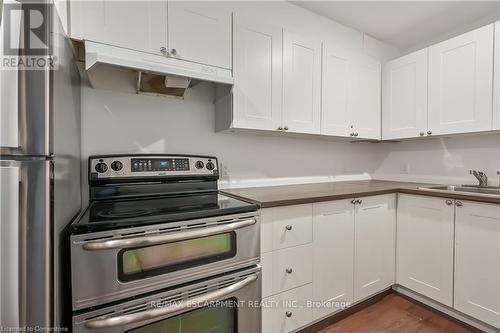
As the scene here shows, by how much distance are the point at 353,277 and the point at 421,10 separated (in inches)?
93.9

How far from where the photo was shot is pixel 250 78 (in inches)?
64.8

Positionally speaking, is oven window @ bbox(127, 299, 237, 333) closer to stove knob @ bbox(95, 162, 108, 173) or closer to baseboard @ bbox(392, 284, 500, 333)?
stove knob @ bbox(95, 162, 108, 173)

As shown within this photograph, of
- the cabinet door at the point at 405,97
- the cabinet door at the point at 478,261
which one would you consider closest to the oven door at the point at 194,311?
the cabinet door at the point at 478,261

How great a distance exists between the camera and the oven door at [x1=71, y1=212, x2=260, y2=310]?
2.95 feet

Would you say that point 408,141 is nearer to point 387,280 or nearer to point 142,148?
point 387,280

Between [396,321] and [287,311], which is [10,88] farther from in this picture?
[396,321]

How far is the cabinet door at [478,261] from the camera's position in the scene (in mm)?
1542

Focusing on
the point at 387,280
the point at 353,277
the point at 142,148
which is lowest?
the point at 387,280

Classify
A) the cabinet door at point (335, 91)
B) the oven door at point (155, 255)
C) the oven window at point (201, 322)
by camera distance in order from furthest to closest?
the cabinet door at point (335, 91), the oven window at point (201, 322), the oven door at point (155, 255)

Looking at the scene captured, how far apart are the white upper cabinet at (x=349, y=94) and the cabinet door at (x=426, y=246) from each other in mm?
753

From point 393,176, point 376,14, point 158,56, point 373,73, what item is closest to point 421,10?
point 376,14

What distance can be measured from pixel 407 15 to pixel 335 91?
1.05 metres

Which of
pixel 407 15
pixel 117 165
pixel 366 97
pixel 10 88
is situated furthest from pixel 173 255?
pixel 407 15

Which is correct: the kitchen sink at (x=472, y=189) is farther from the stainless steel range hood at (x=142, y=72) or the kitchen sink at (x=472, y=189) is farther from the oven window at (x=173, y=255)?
the stainless steel range hood at (x=142, y=72)
